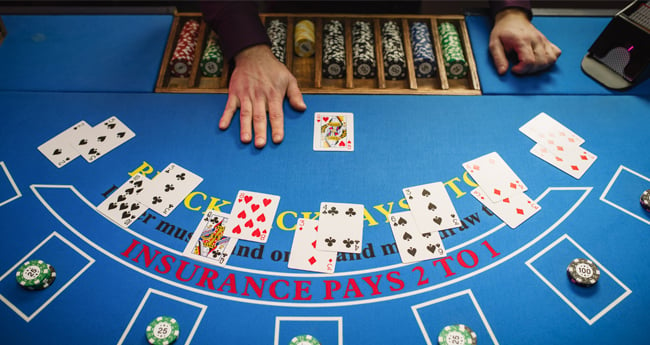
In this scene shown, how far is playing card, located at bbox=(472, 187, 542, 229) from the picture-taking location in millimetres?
1824

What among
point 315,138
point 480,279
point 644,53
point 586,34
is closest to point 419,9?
point 586,34

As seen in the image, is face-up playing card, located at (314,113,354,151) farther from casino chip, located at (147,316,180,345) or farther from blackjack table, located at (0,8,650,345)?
casino chip, located at (147,316,180,345)

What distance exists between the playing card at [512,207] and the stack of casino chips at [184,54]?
179cm

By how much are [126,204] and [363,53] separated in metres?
1.55

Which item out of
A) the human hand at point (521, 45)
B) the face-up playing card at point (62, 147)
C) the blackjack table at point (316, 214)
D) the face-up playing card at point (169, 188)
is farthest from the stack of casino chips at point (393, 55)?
the face-up playing card at point (62, 147)

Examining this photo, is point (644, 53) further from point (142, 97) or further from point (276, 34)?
point (142, 97)

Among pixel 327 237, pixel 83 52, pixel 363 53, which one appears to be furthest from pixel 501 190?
pixel 83 52

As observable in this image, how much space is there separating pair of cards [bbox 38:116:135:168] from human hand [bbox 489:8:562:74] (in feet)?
7.10

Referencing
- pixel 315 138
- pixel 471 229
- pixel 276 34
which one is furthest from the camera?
pixel 276 34

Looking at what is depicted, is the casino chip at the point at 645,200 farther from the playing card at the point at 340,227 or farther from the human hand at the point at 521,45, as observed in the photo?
the playing card at the point at 340,227

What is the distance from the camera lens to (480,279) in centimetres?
166

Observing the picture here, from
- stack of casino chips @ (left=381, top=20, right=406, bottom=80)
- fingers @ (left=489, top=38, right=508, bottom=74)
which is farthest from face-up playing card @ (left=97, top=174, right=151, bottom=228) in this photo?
fingers @ (left=489, top=38, right=508, bottom=74)

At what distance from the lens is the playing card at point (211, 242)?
1.71 metres

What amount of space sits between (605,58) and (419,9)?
5.32 feet
